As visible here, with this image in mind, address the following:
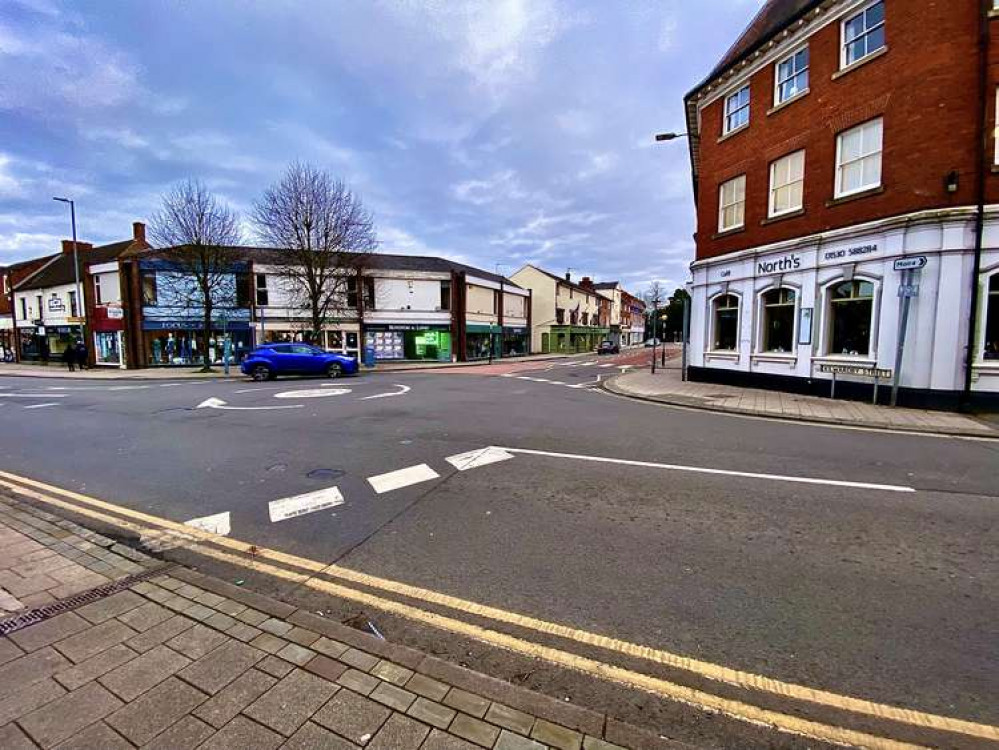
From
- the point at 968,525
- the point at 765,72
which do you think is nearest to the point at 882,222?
the point at 765,72

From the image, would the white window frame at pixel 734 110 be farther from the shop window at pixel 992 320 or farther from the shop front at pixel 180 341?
the shop front at pixel 180 341

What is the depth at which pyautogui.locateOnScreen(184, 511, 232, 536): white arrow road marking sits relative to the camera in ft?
15.4

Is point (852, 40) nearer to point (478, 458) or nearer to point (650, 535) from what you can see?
point (478, 458)

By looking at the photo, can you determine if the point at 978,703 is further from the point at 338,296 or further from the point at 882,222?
the point at 338,296

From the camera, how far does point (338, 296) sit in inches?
1303

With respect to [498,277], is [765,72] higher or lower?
higher

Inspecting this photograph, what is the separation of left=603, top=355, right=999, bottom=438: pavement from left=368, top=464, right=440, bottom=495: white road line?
8536 millimetres

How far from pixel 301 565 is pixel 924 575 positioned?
493 centimetres

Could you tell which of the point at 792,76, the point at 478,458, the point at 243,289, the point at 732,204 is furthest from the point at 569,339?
the point at 478,458

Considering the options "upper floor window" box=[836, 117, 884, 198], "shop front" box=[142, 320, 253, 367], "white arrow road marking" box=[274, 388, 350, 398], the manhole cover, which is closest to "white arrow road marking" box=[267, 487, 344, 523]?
the manhole cover

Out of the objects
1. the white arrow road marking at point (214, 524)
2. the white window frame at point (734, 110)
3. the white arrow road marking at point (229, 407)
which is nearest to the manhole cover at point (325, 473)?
→ the white arrow road marking at point (214, 524)

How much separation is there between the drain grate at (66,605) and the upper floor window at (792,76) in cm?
1884

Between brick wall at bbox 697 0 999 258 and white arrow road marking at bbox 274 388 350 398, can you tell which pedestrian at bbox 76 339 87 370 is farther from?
brick wall at bbox 697 0 999 258

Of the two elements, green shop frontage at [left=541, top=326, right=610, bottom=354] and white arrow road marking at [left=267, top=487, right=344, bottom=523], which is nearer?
white arrow road marking at [left=267, top=487, right=344, bottom=523]
